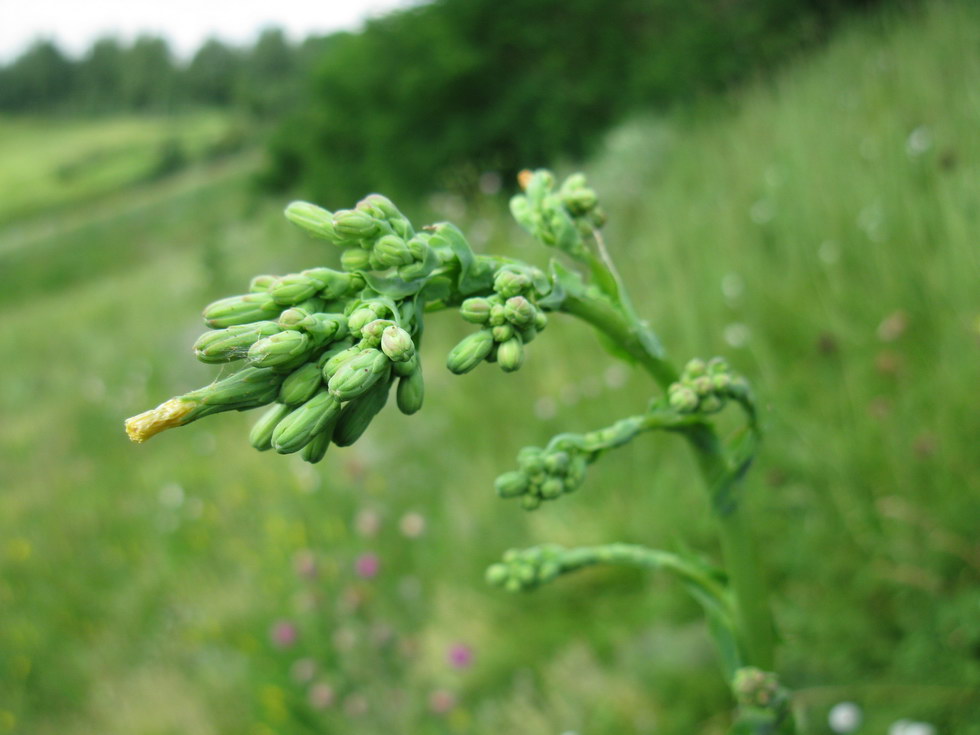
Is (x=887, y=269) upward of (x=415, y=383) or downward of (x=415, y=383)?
downward

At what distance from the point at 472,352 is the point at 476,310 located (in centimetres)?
7

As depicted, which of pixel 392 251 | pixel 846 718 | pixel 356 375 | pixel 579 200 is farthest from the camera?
pixel 846 718

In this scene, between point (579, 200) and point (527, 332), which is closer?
point (527, 332)

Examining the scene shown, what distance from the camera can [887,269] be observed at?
3469 millimetres

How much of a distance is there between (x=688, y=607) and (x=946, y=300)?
172 centimetres

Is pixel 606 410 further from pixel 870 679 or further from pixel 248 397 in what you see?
pixel 248 397

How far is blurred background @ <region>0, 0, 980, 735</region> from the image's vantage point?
2779 millimetres

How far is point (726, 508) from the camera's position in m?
1.36

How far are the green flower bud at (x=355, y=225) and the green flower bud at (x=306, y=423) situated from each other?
273 millimetres

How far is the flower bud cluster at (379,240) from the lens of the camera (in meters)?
1.11

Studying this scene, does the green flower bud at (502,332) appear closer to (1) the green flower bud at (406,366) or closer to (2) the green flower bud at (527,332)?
(2) the green flower bud at (527,332)

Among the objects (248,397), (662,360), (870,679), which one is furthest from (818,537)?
(248,397)

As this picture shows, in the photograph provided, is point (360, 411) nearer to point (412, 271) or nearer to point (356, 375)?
point (356, 375)

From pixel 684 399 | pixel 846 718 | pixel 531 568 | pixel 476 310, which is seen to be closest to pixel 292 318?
pixel 476 310
